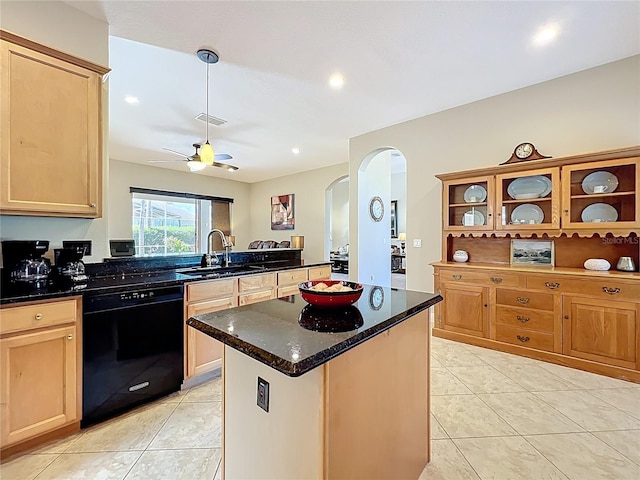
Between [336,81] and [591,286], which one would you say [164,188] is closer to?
[336,81]

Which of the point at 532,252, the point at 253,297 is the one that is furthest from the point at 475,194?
the point at 253,297

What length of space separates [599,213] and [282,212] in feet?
20.7

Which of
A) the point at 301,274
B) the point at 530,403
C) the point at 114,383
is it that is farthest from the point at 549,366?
the point at 114,383

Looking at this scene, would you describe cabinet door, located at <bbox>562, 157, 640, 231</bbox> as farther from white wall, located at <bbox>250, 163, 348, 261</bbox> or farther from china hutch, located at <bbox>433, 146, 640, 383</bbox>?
white wall, located at <bbox>250, 163, 348, 261</bbox>

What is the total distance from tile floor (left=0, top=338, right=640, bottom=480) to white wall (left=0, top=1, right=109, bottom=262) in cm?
128

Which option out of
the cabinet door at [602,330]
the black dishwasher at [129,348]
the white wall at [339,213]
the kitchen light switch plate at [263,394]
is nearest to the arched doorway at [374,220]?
the cabinet door at [602,330]

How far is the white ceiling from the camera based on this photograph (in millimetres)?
2125

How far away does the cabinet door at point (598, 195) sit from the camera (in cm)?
268

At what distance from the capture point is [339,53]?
262 cm

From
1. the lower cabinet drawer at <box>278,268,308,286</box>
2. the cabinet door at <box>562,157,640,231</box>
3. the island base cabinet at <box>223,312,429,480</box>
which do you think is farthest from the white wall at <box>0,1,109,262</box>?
the cabinet door at <box>562,157,640,231</box>

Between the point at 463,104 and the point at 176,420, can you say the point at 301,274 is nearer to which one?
the point at 176,420

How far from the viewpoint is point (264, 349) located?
0.91m

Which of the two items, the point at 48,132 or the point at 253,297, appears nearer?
the point at 48,132

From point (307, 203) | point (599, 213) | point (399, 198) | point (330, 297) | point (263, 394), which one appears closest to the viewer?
point (263, 394)
